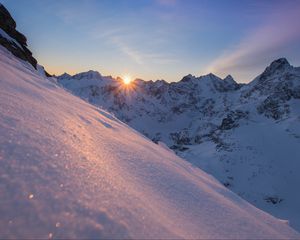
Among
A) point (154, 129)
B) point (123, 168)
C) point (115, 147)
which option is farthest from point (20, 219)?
point (154, 129)

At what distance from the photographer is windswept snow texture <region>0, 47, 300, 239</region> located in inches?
95.0

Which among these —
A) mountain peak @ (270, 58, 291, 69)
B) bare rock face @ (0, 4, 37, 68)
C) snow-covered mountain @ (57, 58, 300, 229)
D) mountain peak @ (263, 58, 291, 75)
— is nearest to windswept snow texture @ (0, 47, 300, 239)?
snow-covered mountain @ (57, 58, 300, 229)

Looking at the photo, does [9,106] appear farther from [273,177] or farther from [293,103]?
[293,103]

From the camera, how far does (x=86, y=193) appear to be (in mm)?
2898

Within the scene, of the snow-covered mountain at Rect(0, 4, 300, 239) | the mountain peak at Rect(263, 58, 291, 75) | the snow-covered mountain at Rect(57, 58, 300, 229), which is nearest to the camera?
the snow-covered mountain at Rect(0, 4, 300, 239)

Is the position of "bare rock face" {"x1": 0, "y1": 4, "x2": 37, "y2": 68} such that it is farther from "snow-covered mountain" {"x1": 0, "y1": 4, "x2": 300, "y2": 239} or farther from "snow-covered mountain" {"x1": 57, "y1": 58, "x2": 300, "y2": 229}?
"snow-covered mountain" {"x1": 0, "y1": 4, "x2": 300, "y2": 239}

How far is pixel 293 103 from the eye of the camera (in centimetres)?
8112

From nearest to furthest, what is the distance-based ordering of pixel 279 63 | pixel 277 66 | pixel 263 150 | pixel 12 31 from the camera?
pixel 12 31
pixel 263 150
pixel 277 66
pixel 279 63

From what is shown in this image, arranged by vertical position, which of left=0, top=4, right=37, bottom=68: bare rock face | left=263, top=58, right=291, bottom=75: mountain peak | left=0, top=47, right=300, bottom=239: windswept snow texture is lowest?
left=0, top=47, right=300, bottom=239: windswept snow texture

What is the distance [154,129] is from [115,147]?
176011mm

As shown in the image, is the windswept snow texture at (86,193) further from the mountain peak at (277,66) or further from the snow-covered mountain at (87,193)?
the mountain peak at (277,66)

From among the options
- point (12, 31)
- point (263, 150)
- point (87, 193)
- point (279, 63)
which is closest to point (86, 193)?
point (87, 193)

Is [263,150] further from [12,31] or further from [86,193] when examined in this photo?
[86,193]

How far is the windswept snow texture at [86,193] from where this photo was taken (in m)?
2.41
